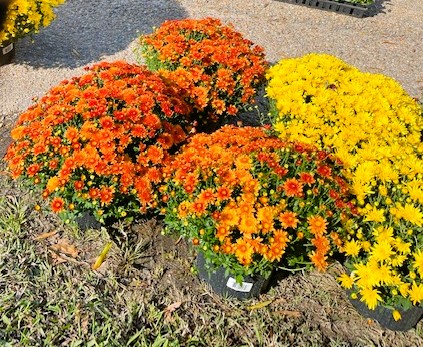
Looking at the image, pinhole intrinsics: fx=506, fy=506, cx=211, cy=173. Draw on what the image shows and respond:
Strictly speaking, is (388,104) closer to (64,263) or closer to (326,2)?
(64,263)

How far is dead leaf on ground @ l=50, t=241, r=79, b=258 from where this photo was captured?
2857 millimetres

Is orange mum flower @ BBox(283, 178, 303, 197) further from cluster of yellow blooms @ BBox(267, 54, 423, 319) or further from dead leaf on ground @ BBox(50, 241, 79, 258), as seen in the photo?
dead leaf on ground @ BBox(50, 241, 79, 258)

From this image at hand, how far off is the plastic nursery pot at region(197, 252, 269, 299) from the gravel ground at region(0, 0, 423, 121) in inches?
91.5

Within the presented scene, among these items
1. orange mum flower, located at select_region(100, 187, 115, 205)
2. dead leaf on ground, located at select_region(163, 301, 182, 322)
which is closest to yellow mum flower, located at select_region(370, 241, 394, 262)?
dead leaf on ground, located at select_region(163, 301, 182, 322)

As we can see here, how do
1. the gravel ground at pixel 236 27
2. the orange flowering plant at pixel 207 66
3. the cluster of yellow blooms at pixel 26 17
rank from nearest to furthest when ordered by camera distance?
the orange flowering plant at pixel 207 66, the cluster of yellow blooms at pixel 26 17, the gravel ground at pixel 236 27

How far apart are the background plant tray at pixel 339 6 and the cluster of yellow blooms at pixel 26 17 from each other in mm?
3502

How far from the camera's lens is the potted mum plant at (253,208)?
2311mm

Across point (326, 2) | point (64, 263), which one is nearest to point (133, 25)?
point (326, 2)

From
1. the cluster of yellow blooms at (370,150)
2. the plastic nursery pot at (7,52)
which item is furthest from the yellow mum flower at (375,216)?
the plastic nursery pot at (7,52)

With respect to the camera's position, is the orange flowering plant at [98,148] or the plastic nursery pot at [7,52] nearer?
the orange flowering plant at [98,148]

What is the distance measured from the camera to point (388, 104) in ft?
10.4

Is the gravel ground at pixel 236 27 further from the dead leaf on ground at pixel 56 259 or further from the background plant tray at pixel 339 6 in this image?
the dead leaf on ground at pixel 56 259

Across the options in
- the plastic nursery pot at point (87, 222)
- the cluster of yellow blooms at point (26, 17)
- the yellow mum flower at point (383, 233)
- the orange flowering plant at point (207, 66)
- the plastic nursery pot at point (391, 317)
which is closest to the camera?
the yellow mum flower at point (383, 233)

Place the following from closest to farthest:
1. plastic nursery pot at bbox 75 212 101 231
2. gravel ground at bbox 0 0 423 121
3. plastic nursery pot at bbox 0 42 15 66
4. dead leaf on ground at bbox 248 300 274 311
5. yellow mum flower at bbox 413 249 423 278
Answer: yellow mum flower at bbox 413 249 423 278, dead leaf on ground at bbox 248 300 274 311, plastic nursery pot at bbox 75 212 101 231, plastic nursery pot at bbox 0 42 15 66, gravel ground at bbox 0 0 423 121
